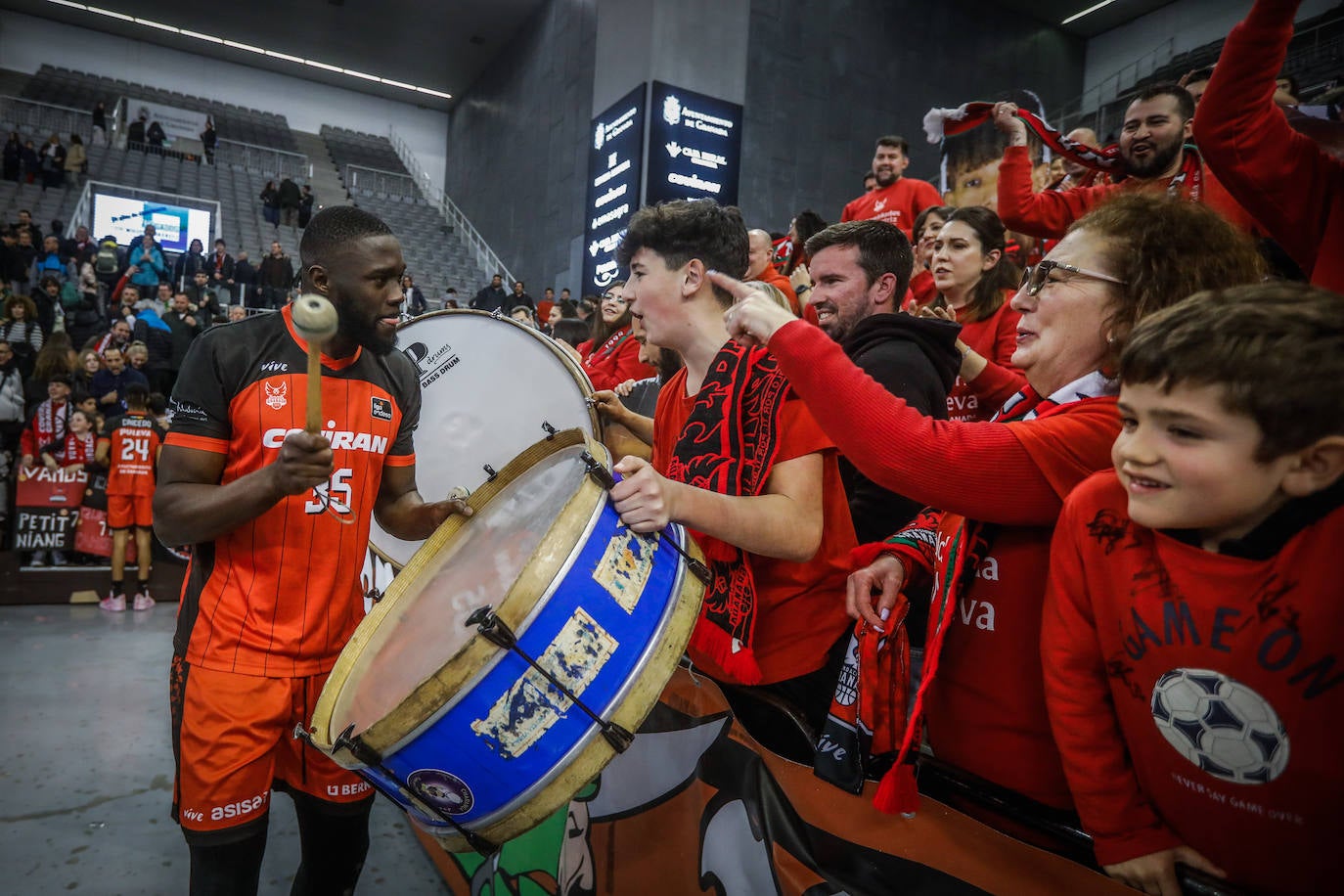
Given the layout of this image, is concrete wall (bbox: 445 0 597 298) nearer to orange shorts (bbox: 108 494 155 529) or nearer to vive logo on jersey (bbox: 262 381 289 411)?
orange shorts (bbox: 108 494 155 529)

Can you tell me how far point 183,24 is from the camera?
19.8 meters

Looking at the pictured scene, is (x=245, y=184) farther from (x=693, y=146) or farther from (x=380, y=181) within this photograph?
(x=693, y=146)

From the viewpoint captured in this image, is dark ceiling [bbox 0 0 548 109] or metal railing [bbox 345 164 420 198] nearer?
dark ceiling [bbox 0 0 548 109]

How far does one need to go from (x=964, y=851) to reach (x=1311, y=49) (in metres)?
14.2

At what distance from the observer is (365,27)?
18781mm

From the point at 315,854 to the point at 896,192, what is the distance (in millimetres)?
5410

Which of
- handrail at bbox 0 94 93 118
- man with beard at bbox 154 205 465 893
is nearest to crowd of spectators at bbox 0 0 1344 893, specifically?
man with beard at bbox 154 205 465 893

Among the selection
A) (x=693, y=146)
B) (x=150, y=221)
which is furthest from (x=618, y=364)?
(x=150, y=221)

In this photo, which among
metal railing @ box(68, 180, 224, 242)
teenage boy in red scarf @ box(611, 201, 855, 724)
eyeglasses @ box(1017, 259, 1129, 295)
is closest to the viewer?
eyeglasses @ box(1017, 259, 1129, 295)

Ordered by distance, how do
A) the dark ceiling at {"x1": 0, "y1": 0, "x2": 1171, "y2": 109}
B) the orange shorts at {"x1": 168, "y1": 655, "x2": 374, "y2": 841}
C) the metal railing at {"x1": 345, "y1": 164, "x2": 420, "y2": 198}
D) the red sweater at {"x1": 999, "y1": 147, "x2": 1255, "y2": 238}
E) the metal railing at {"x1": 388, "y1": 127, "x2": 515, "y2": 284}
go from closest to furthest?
1. the orange shorts at {"x1": 168, "y1": 655, "x2": 374, "y2": 841}
2. the red sweater at {"x1": 999, "y1": 147, "x2": 1255, "y2": 238}
3. the dark ceiling at {"x1": 0, "y1": 0, "x2": 1171, "y2": 109}
4. the metal railing at {"x1": 388, "y1": 127, "x2": 515, "y2": 284}
5. the metal railing at {"x1": 345, "y1": 164, "x2": 420, "y2": 198}

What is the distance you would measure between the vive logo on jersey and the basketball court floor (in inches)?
69.9

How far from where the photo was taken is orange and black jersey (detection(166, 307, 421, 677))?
1.86 m

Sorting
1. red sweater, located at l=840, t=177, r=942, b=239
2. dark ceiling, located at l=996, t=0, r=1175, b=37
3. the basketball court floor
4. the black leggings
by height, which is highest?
dark ceiling, located at l=996, t=0, r=1175, b=37

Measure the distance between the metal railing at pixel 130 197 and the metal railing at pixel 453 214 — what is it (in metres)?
5.48
